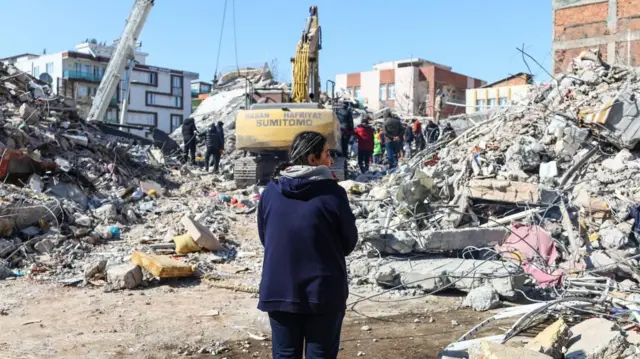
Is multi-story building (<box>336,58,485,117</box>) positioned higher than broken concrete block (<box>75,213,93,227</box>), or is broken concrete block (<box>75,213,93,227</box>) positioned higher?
multi-story building (<box>336,58,485,117</box>)

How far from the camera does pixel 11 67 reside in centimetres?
1522

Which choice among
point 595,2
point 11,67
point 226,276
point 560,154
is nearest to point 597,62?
point 560,154

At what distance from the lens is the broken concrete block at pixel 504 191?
7039 mm

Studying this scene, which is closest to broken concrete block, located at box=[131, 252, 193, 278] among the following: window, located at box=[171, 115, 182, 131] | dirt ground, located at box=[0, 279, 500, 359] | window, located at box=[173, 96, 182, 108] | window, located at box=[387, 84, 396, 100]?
dirt ground, located at box=[0, 279, 500, 359]

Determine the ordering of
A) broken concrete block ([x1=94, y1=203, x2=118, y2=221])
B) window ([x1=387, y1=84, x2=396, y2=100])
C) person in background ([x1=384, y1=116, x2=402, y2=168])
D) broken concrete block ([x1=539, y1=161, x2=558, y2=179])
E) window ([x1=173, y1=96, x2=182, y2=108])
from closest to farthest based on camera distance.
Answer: broken concrete block ([x1=539, y1=161, x2=558, y2=179]) < broken concrete block ([x1=94, y1=203, x2=118, y2=221]) < person in background ([x1=384, y1=116, x2=402, y2=168]) < window ([x1=387, y1=84, x2=396, y2=100]) < window ([x1=173, y1=96, x2=182, y2=108])

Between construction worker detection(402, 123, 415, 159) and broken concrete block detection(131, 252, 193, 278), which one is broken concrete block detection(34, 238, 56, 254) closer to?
broken concrete block detection(131, 252, 193, 278)

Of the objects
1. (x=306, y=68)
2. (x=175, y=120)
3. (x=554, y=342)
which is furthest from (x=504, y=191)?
(x=175, y=120)

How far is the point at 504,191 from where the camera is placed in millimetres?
7133

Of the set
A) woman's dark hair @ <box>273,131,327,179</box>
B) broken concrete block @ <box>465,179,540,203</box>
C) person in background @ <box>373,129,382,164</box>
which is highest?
person in background @ <box>373,129,382,164</box>

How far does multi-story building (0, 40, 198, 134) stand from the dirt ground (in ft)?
166

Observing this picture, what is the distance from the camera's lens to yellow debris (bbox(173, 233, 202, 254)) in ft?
24.1

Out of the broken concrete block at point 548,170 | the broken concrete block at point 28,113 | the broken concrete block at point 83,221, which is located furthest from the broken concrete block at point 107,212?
the broken concrete block at point 548,170

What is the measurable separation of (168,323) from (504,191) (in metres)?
4.10

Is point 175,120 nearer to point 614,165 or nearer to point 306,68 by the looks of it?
point 306,68
